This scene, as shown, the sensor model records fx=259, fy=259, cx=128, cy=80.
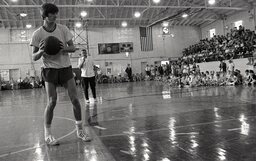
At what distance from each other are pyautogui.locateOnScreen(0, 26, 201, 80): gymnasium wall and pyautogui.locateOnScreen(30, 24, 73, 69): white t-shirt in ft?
81.4

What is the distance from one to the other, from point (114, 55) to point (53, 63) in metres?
26.4

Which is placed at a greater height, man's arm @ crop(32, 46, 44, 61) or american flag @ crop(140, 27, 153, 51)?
american flag @ crop(140, 27, 153, 51)

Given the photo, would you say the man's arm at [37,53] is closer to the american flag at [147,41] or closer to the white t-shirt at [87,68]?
the white t-shirt at [87,68]

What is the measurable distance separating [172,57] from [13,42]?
58.3ft

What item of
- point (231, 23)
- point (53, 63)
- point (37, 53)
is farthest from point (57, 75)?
point (231, 23)

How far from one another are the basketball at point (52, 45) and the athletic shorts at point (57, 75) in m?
0.26

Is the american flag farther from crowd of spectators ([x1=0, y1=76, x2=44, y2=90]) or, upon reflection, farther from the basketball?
the basketball

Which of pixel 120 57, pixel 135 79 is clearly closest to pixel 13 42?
pixel 120 57

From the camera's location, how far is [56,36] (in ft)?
10.7

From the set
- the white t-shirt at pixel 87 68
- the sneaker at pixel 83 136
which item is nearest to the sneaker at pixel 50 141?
the sneaker at pixel 83 136

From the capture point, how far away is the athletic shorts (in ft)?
10.6

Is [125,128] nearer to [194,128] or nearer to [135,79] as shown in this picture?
[194,128]

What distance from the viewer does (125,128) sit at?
3.73 m

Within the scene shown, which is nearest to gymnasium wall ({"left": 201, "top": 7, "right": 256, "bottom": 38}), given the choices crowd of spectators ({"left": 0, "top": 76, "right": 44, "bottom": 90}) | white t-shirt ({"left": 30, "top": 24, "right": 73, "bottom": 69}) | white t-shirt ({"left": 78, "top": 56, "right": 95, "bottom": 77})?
crowd of spectators ({"left": 0, "top": 76, "right": 44, "bottom": 90})
